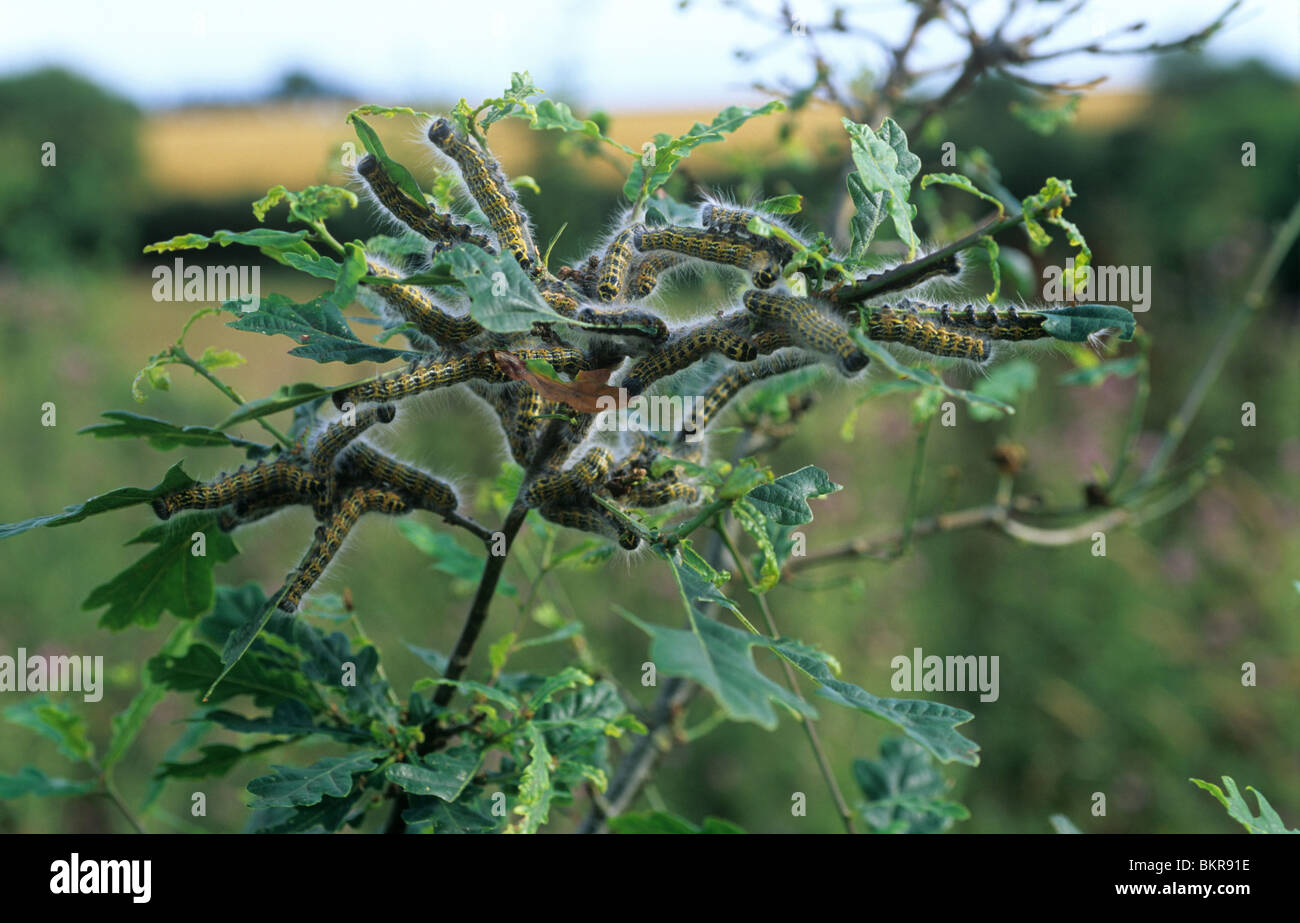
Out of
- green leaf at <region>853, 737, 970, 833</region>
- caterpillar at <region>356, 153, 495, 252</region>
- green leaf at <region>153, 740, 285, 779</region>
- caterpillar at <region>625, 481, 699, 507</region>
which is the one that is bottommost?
green leaf at <region>853, 737, 970, 833</region>

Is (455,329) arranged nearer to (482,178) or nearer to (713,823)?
(482,178)

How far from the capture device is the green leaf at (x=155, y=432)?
108cm

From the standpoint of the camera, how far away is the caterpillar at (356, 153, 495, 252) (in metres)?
1.10

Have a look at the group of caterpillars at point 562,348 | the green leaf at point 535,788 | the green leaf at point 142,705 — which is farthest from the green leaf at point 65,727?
the green leaf at point 535,788

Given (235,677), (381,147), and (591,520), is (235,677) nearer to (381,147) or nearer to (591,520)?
(591,520)

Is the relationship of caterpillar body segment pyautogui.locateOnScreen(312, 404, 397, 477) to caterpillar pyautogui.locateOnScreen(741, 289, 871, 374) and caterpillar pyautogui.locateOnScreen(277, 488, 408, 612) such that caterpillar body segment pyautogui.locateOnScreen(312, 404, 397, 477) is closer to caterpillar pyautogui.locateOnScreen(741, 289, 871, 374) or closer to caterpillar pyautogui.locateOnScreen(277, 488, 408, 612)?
caterpillar pyautogui.locateOnScreen(277, 488, 408, 612)

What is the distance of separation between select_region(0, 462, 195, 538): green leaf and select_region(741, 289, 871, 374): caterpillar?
76 centimetres

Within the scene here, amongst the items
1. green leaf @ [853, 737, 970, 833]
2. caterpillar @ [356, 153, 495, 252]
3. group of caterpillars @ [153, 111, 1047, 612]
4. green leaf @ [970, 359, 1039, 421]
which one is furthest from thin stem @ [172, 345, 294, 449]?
green leaf @ [970, 359, 1039, 421]

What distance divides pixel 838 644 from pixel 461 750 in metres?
3.98

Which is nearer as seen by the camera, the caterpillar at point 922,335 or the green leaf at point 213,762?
the caterpillar at point 922,335

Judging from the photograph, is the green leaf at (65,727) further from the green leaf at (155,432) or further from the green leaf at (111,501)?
the green leaf at (155,432)

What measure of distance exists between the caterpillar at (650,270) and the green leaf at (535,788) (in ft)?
2.03

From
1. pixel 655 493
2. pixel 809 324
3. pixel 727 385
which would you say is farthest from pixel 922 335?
pixel 655 493
